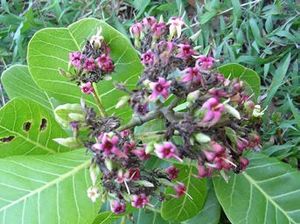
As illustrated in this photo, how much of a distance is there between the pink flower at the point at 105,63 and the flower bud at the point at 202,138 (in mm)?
291

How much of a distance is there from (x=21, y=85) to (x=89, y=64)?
1.32ft

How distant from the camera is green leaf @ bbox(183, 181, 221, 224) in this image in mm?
1704

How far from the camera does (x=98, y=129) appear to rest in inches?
48.0

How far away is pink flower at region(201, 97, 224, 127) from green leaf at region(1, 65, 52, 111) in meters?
0.65

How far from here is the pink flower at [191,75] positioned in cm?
117

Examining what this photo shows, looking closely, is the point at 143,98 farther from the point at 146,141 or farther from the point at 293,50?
the point at 293,50

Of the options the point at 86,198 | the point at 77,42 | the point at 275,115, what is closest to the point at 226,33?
the point at 275,115

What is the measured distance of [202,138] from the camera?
3.69ft

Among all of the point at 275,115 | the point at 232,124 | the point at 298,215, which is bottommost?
the point at 298,215

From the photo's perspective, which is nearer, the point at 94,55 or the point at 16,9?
the point at 94,55

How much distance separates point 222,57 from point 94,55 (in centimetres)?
66

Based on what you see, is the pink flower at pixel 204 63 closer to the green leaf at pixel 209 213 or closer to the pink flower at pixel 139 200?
the pink flower at pixel 139 200

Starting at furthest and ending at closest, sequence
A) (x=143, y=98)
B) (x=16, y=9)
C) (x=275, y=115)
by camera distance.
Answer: (x=16, y=9) → (x=275, y=115) → (x=143, y=98)

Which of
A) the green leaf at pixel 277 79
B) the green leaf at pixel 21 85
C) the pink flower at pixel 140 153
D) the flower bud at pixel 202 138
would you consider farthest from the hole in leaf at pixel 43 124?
the green leaf at pixel 277 79
